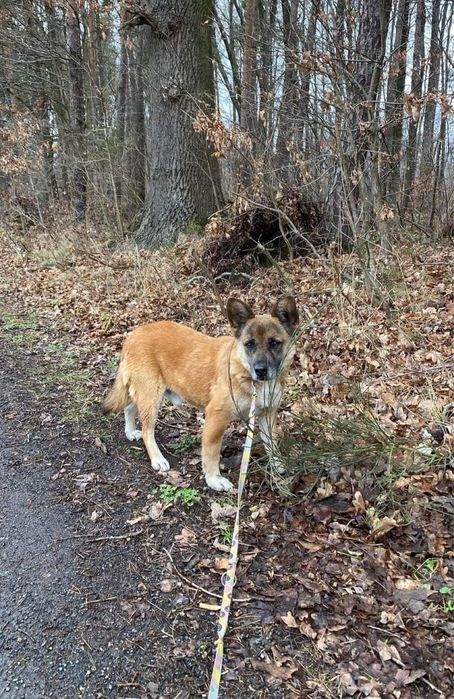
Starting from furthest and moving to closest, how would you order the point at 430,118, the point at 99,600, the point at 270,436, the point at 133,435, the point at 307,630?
the point at 430,118, the point at 133,435, the point at 270,436, the point at 99,600, the point at 307,630

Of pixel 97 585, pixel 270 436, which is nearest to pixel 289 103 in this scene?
pixel 270 436

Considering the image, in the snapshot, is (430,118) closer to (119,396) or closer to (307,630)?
(119,396)

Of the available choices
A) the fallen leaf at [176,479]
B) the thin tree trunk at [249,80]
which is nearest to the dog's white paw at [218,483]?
the fallen leaf at [176,479]

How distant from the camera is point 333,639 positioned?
2.72 meters

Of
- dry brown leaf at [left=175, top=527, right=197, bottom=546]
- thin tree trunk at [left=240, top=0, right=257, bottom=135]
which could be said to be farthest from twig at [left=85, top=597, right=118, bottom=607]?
thin tree trunk at [left=240, top=0, right=257, bottom=135]

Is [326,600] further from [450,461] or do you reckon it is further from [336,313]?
[336,313]

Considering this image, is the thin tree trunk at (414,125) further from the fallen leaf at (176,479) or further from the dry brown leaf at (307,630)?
the dry brown leaf at (307,630)

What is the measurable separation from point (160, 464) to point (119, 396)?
2.64ft

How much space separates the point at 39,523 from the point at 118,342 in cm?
406

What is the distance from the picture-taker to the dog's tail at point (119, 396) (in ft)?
15.5

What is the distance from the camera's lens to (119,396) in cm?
476

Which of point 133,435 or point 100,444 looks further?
point 133,435

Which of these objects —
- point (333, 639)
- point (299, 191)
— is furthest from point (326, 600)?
point (299, 191)

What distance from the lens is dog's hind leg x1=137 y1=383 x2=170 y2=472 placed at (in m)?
4.45
